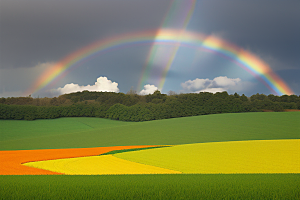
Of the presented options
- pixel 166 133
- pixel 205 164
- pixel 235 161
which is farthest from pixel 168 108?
pixel 205 164

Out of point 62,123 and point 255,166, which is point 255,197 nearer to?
point 255,166

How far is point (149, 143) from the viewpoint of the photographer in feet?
107

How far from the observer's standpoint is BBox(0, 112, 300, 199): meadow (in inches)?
236

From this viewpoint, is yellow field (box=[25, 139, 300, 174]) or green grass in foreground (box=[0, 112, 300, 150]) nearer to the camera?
yellow field (box=[25, 139, 300, 174])

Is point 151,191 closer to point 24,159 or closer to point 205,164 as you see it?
point 205,164

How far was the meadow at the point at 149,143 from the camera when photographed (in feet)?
19.6

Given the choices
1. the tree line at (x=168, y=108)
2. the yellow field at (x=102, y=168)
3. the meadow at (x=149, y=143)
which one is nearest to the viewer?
the meadow at (x=149, y=143)

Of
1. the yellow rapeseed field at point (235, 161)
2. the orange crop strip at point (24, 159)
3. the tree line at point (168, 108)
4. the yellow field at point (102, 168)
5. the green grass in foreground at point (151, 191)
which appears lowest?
the orange crop strip at point (24, 159)

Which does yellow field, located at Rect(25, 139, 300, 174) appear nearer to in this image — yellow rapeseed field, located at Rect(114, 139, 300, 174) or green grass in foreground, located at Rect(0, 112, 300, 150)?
yellow rapeseed field, located at Rect(114, 139, 300, 174)

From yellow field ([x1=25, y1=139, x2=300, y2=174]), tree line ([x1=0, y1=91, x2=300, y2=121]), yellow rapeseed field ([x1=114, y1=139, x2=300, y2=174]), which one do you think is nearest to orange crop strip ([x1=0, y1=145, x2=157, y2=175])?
yellow field ([x1=25, y1=139, x2=300, y2=174])

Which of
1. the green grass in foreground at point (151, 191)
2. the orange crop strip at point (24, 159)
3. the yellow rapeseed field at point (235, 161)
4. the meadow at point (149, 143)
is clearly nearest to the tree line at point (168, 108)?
the meadow at point (149, 143)

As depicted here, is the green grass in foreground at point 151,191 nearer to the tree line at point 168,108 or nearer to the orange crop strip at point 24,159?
the orange crop strip at point 24,159

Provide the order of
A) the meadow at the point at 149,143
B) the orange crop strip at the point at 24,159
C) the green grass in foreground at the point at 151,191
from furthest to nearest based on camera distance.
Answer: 1. the orange crop strip at the point at 24,159
2. the meadow at the point at 149,143
3. the green grass in foreground at the point at 151,191

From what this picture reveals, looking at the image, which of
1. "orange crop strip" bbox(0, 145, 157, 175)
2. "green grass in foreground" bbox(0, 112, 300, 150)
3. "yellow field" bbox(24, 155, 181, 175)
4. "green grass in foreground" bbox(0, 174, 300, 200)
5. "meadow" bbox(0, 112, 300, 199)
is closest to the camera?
"green grass in foreground" bbox(0, 174, 300, 200)
